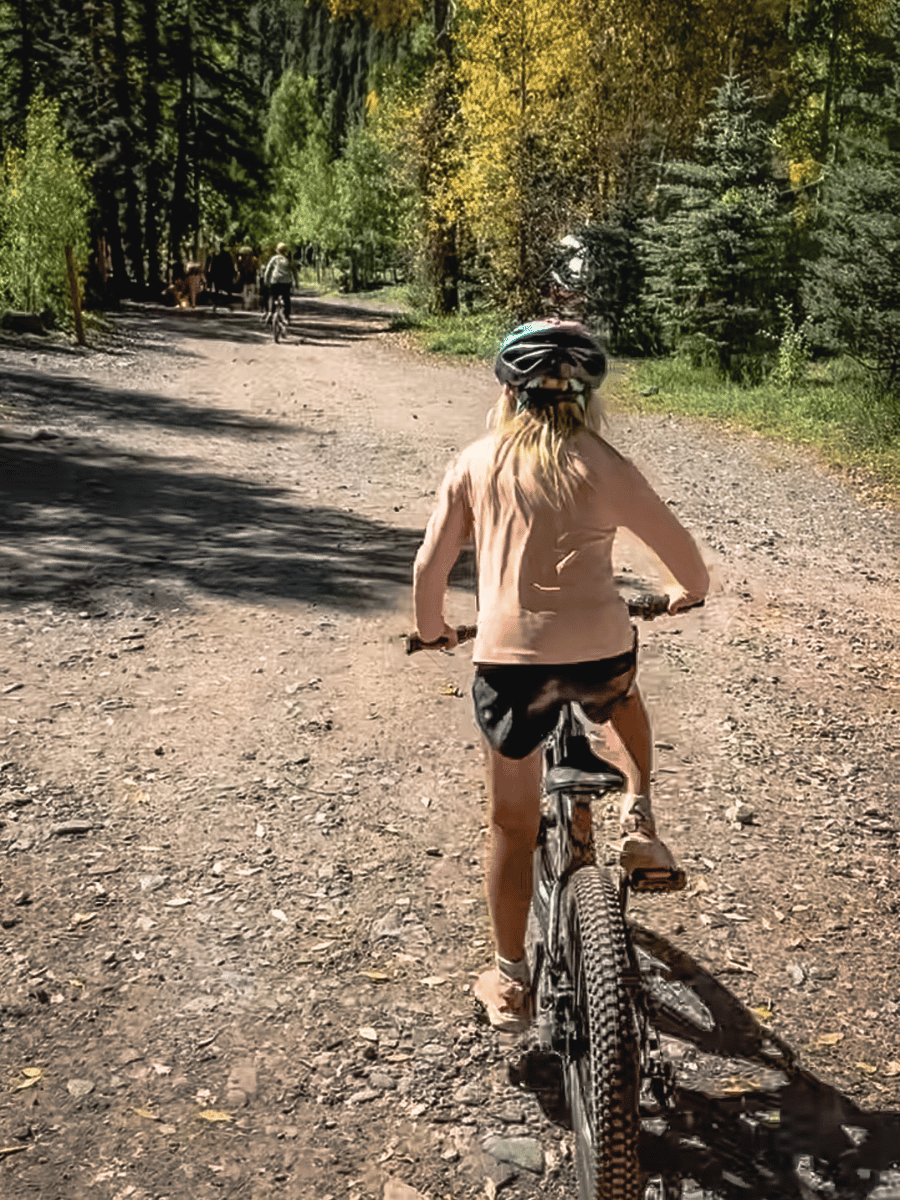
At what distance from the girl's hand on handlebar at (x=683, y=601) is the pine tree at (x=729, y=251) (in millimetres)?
17599

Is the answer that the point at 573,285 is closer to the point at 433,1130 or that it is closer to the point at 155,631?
the point at 155,631

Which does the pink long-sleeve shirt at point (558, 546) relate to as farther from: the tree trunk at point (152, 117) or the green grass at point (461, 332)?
the tree trunk at point (152, 117)

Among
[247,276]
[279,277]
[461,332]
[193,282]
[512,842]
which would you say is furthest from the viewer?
[247,276]

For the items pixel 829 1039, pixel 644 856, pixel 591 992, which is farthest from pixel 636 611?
pixel 829 1039

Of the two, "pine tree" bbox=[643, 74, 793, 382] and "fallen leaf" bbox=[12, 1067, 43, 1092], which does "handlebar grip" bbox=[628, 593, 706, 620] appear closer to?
"fallen leaf" bbox=[12, 1067, 43, 1092]

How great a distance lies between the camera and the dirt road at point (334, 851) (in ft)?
11.3

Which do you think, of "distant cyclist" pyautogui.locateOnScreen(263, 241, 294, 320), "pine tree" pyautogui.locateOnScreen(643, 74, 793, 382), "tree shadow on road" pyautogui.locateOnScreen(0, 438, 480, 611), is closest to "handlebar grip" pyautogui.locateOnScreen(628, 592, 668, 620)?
"tree shadow on road" pyautogui.locateOnScreen(0, 438, 480, 611)

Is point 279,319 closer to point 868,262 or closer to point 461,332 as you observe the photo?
point 461,332

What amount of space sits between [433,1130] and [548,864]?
2.84ft

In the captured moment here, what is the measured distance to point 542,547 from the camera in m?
3.04

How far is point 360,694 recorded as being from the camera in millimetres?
6781

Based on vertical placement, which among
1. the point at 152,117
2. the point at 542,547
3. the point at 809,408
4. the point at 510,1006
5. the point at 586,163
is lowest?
the point at 510,1006

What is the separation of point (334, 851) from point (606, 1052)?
102 inches

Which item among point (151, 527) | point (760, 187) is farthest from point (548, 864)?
point (760, 187)
